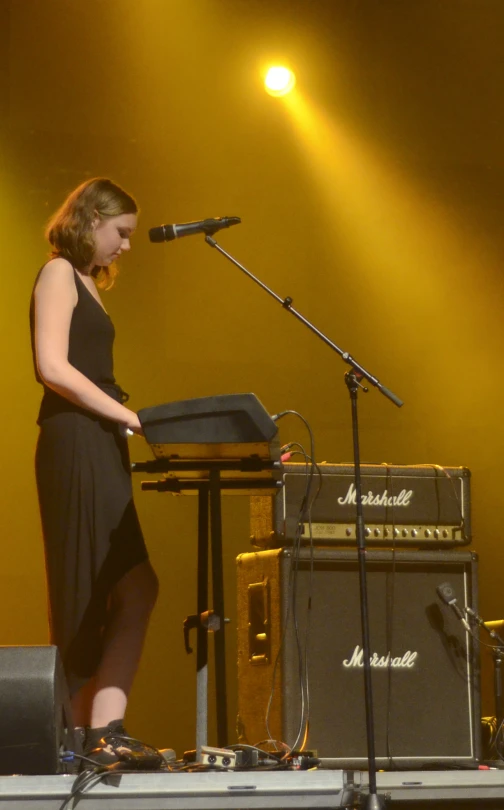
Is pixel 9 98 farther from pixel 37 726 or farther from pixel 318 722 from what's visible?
pixel 37 726

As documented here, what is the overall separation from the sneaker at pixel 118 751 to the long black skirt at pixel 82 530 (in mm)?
125

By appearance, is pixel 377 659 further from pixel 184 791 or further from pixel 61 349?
pixel 61 349

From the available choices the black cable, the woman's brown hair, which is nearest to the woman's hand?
the woman's brown hair

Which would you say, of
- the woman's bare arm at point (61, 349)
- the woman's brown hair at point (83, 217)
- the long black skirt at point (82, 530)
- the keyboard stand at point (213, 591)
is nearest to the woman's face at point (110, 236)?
the woman's brown hair at point (83, 217)

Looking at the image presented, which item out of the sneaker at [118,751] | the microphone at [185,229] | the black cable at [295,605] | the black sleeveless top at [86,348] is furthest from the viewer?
the black cable at [295,605]

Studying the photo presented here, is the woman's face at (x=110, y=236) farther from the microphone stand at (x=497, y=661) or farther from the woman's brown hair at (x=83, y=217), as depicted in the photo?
the microphone stand at (x=497, y=661)

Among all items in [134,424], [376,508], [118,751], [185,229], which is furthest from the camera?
[376,508]

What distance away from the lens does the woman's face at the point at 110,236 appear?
2461 millimetres

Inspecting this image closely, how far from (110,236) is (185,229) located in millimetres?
183

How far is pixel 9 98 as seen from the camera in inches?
177

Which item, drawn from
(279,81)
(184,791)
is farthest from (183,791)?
(279,81)

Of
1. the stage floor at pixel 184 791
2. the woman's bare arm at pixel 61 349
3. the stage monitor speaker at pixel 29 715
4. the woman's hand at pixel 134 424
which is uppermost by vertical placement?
the woman's bare arm at pixel 61 349

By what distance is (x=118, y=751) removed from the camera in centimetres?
195

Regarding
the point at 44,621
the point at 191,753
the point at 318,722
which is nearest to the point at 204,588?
the point at 191,753
